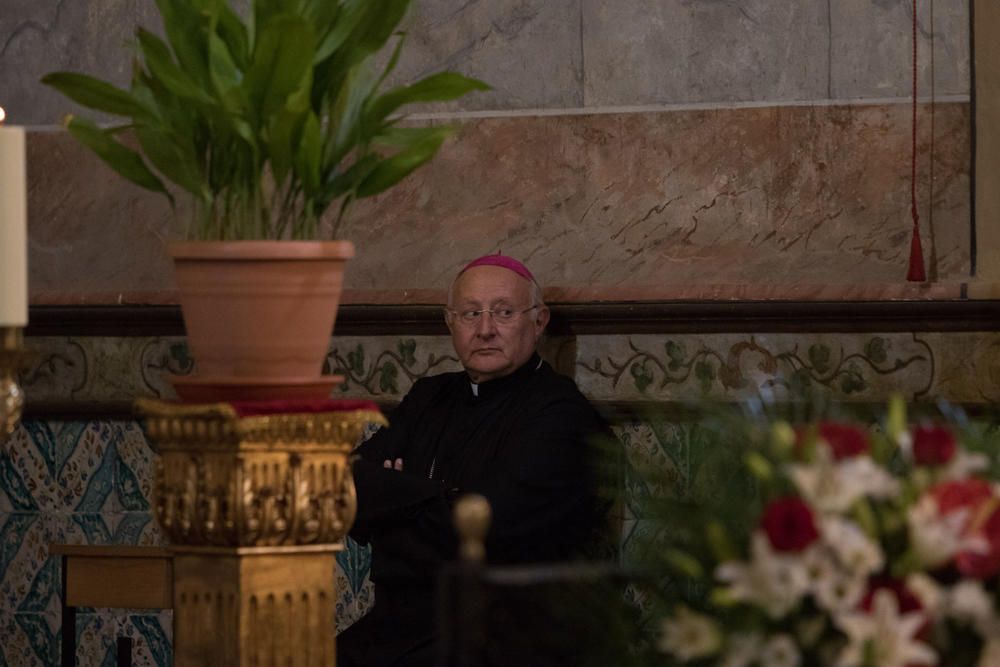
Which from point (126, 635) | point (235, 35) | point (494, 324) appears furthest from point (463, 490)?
point (235, 35)

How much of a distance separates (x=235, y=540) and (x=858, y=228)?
3.25 m

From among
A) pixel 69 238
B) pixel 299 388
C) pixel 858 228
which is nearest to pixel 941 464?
pixel 299 388

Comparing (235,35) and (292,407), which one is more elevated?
(235,35)

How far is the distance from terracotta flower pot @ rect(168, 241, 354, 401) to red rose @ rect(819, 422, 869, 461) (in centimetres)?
109

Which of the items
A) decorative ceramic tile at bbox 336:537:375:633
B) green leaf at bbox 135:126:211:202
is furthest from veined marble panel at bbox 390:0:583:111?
green leaf at bbox 135:126:211:202

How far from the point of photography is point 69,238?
22.4 ft

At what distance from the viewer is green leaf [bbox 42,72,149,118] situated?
3301 mm

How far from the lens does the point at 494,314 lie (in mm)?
5934

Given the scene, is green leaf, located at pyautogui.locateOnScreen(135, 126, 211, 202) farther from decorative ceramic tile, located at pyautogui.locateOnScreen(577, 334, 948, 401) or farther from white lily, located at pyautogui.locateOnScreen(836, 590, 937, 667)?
decorative ceramic tile, located at pyautogui.locateOnScreen(577, 334, 948, 401)

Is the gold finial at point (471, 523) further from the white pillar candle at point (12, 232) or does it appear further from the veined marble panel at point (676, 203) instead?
the veined marble panel at point (676, 203)

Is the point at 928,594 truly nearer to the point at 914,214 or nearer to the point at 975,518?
the point at 975,518

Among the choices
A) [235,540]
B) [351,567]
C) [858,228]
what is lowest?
[351,567]

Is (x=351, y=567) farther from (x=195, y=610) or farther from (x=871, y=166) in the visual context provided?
(x=195, y=610)

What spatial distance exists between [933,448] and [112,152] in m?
1.60
